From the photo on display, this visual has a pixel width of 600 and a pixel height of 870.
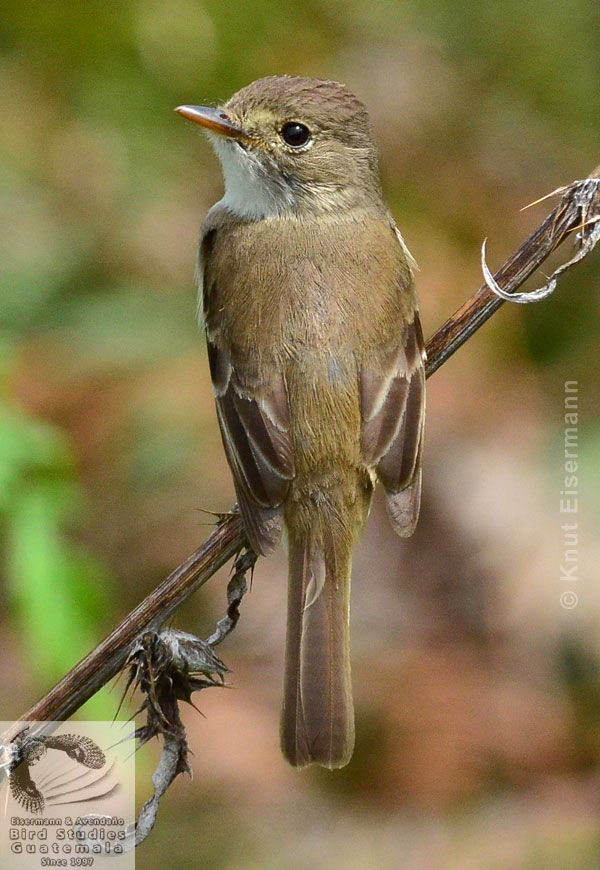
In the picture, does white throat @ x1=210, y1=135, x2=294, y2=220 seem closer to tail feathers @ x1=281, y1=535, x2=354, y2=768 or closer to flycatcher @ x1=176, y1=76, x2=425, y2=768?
flycatcher @ x1=176, y1=76, x2=425, y2=768

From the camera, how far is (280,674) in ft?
19.3

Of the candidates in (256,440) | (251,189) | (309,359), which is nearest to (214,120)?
(251,189)

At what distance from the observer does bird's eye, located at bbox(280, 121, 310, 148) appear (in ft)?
13.8

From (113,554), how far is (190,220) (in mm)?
1948

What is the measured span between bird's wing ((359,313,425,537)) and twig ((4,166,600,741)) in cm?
16

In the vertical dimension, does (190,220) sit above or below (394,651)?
above

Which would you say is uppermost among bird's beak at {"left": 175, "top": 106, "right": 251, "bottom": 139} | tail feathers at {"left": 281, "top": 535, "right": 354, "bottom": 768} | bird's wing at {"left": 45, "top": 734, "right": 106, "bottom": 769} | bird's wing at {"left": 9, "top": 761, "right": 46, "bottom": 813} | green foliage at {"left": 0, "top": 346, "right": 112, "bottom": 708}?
bird's beak at {"left": 175, "top": 106, "right": 251, "bottom": 139}

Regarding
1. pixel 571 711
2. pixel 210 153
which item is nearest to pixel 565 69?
pixel 210 153

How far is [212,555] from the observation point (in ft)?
10.6

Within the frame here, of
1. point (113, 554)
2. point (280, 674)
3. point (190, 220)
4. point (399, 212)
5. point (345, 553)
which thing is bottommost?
point (345, 553)

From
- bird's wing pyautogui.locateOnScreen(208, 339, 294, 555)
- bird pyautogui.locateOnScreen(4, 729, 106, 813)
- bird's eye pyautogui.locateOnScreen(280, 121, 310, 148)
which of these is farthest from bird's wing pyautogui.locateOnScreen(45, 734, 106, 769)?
bird's eye pyautogui.locateOnScreen(280, 121, 310, 148)

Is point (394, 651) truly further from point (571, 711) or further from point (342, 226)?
point (342, 226)

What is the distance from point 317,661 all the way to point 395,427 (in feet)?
2.61

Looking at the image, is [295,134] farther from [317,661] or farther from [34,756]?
[34,756]
